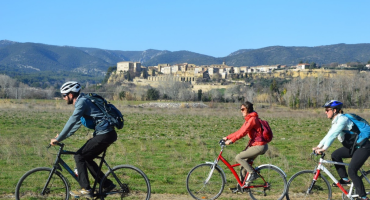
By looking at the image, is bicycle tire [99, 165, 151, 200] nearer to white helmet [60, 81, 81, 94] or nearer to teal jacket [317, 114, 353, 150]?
white helmet [60, 81, 81, 94]

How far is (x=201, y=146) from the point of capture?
16.9 m

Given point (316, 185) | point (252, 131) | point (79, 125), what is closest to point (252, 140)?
point (252, 131)

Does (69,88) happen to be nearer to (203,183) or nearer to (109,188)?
(109,188)

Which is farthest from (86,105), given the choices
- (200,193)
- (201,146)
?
(201,146)

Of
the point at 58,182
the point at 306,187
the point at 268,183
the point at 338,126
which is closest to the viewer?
the point at 58,182

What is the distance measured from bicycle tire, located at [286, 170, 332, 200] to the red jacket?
84 cm

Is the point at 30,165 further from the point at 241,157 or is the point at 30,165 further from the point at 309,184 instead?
the point at 309,184

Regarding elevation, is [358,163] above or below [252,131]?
below

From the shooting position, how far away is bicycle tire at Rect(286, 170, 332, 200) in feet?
23.1

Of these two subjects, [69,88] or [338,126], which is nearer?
[69,88]

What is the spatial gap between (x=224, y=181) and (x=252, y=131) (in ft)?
3.51

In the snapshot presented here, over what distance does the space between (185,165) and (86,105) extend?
6188 millimetres

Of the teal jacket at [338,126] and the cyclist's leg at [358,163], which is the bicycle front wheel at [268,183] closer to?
the teal jacket at [338,126]

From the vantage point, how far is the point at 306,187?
24.1 feet
